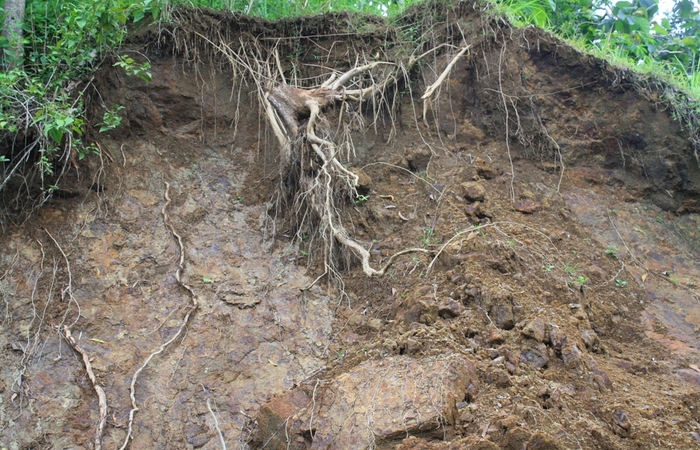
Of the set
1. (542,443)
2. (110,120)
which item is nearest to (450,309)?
(542,443)

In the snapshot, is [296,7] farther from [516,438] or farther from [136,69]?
[516,438]

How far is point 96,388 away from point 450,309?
2055 mm

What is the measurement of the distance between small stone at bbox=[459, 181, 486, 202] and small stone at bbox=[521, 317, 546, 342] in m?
1.38

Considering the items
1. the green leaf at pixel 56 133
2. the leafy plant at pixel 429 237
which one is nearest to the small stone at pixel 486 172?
the leafy plant at pixel 429 237

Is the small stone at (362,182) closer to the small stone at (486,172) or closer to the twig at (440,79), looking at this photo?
the twig at (440,79)

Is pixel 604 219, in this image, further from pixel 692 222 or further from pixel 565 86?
pixel 565 86

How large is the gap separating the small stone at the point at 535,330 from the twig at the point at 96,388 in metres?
2.32

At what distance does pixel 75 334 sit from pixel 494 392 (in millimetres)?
2526

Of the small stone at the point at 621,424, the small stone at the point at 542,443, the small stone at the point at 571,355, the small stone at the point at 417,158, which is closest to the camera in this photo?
the small stone at the point at 542,443

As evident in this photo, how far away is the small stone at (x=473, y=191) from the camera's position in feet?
14.8

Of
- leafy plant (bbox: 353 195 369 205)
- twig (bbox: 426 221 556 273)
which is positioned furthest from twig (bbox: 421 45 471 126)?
twig (bbox: 426 221 556 273)

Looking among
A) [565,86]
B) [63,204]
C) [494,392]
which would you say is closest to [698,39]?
[565,86]

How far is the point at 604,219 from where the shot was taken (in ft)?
15.3

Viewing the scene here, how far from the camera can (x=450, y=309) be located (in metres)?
3.47
